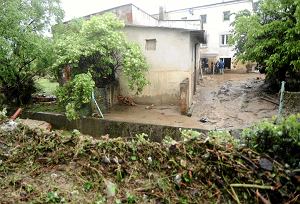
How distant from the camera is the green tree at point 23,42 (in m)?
11.5

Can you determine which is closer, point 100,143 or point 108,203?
point 108,203

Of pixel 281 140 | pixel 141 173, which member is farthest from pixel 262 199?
pixel 141 173

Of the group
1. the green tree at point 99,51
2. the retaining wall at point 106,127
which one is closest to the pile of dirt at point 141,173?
the retaining wall at point 106,127

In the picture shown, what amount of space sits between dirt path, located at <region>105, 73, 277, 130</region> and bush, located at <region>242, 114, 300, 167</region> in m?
7.11

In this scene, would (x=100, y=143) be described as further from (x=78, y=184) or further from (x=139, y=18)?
(x=139, y=18)

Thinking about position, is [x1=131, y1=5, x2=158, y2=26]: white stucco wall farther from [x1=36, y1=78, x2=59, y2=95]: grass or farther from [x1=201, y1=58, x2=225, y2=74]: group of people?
[x1=201, y1=58, x2=225, y2=74]: group of people

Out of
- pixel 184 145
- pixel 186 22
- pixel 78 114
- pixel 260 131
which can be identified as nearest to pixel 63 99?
pixel 78 114

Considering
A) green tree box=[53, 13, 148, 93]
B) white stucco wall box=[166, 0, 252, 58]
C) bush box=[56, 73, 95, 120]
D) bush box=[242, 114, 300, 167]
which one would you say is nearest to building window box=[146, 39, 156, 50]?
green tree box=[53, 13, 148, 93]

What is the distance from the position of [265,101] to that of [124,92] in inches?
303

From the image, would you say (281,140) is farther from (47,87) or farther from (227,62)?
(227,62)

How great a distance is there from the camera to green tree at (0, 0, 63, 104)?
11508 millimetres

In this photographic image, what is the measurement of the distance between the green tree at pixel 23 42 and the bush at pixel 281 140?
427 inches

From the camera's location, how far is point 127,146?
4367 millimetres

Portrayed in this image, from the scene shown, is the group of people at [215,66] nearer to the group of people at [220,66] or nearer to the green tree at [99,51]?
the group of people at [220,66]
